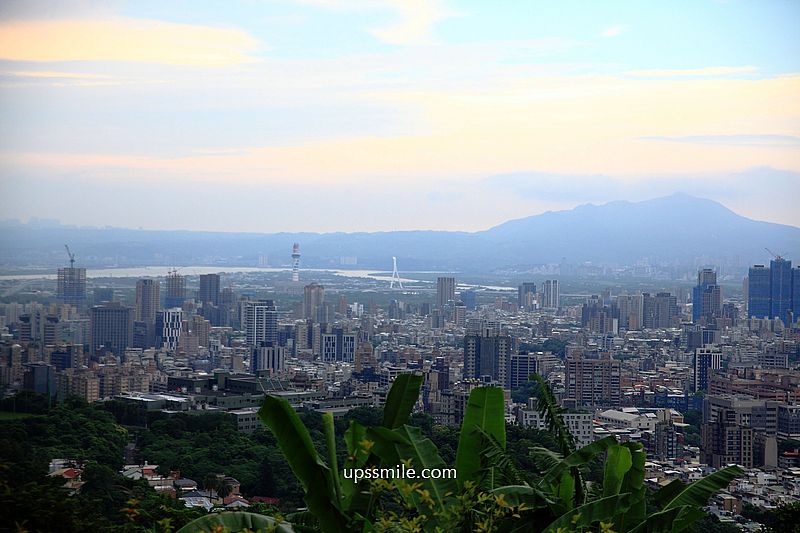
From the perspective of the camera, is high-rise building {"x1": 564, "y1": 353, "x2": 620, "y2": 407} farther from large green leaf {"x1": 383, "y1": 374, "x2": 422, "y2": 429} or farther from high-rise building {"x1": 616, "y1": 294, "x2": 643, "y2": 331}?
large green leaf {"x1": 383, "y1": 374, "x2": 422, "y2": 429}

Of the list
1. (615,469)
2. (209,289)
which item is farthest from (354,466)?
(209,289)

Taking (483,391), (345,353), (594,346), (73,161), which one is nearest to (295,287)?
(345,353)

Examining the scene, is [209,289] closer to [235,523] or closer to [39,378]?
[39,378]

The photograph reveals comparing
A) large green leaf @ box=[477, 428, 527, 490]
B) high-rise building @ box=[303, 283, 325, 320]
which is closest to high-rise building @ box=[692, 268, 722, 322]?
high-rise building @ box=[303, 283, 325, 320]

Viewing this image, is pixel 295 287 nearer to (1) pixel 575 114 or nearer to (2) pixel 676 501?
(1) pixel 575 114

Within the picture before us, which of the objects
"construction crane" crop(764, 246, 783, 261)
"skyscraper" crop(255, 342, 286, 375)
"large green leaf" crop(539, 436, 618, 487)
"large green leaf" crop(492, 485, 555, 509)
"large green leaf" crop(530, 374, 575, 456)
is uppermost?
"construction crane" crop(764, 246, 783, 261)

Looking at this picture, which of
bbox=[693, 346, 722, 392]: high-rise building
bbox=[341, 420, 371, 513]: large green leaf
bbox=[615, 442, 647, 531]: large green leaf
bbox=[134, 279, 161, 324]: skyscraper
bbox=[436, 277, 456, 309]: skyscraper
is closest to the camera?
bbox=[341, 420, 371, 513]: large green leaf

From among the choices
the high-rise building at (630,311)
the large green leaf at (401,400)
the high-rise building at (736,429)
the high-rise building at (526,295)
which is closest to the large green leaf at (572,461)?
the large green leaf at (401,400)
